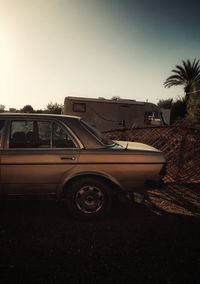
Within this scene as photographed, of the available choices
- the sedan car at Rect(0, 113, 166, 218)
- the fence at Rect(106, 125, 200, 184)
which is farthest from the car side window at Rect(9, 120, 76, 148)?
the fence at Rect(106, 125, 200, 184)

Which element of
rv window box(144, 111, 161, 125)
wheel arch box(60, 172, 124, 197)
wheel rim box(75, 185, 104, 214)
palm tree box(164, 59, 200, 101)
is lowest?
wheel rim box(75, 185, 104, 214)

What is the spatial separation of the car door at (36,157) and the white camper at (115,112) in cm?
1604

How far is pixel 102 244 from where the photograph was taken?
175 inches

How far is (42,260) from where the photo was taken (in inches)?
155

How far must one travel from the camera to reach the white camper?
21.5 m

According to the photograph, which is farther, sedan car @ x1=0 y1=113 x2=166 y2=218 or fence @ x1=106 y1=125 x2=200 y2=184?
fence @ x1=106 y1=125 x2=200 y2=184

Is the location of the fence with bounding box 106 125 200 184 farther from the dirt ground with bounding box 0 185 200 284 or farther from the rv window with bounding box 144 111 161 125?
the rv window with bounding box 144 111 161 125

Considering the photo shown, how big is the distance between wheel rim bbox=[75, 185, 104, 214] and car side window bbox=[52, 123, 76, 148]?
2.50 ft

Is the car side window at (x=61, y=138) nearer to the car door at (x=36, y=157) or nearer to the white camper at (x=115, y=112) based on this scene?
the car door at (x=36, y=157)

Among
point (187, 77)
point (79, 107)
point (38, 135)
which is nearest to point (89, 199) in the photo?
point (38, 135)

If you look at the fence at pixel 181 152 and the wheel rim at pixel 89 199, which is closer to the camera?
the wheel rim at pixel 89 199

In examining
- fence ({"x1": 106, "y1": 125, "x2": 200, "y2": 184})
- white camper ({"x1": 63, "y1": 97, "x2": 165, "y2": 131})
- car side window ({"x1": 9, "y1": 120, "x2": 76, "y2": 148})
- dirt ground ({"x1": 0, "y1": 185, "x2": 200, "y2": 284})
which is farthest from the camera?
white camper ({"x1": 63, "y1": 97, "x2": 165, "y2": 131})

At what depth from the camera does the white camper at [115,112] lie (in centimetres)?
2147

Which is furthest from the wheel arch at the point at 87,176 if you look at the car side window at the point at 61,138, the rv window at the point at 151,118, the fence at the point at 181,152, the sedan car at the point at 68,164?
the rv window at the point at 151,118
